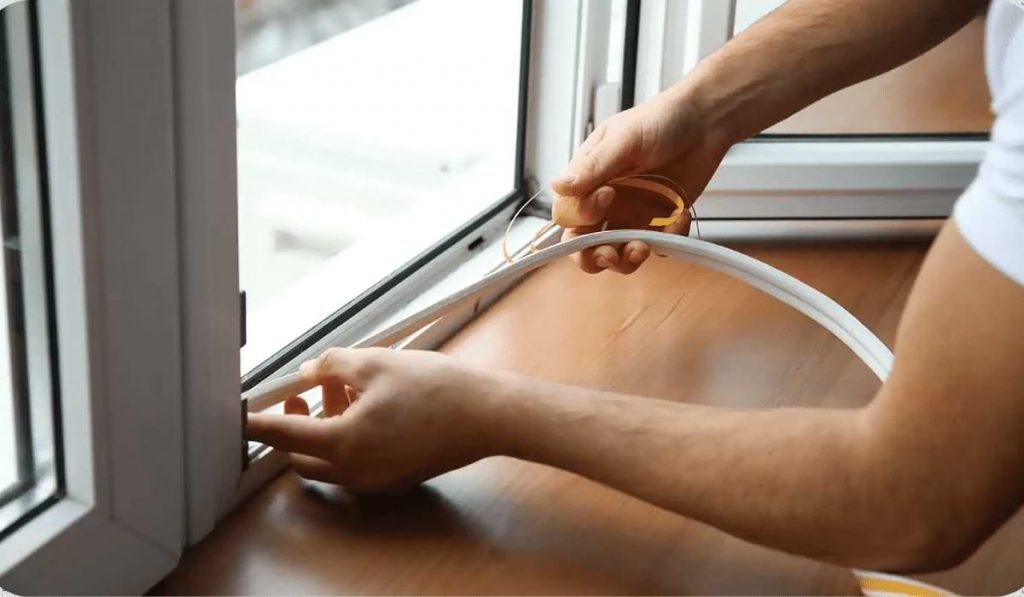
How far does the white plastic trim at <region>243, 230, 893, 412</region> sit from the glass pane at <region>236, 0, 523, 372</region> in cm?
12

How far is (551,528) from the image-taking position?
2.75 ft

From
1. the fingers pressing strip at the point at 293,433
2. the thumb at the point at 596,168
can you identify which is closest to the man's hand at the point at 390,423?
the fingers pressing strip at the point at 293,433

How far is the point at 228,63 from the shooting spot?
0.71 m

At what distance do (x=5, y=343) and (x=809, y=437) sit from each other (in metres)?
0.45

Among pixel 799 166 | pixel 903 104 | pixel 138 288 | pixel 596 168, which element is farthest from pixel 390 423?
pixel 903 104

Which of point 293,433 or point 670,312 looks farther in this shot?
point 670,312

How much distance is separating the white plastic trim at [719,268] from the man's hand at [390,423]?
114 mm

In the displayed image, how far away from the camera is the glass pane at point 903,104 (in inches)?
53.0

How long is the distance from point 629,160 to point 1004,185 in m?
0.43

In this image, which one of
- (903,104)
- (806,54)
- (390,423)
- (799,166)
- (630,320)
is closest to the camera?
(390,423)

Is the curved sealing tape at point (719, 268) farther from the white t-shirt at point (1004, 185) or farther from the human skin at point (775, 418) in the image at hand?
the white t-shirt at point (1004, 185)

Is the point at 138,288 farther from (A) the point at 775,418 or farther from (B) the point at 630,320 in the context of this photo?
(B) the point at 630,320

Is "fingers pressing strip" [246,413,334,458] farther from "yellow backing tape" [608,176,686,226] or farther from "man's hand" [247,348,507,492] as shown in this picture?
"yellow backing tape" [608,176,686,226]

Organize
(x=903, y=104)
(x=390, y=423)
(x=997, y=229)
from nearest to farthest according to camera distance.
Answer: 1. (x=997, y=229)
2. (x=390, y=423)
3. (x=903, y=104)
